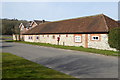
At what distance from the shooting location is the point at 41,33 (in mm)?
32562

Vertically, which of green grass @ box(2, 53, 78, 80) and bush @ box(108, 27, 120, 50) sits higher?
bush @ box(108, 27, 120, 50)

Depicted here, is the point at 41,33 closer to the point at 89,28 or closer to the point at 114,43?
the point at 89,28

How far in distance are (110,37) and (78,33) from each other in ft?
20.1

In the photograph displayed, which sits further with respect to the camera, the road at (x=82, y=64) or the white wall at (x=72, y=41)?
the white wall at (x=72, y=41)

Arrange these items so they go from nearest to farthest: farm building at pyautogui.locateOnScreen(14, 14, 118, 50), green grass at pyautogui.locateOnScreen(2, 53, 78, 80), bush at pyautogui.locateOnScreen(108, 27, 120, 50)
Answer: green grass at pyautogui.locateOnScreen(2, 53, 78, 80), bush at pyautogui.locateOnScreen(108, 27, 120, 50), farm building at pyautogui.locateOnScreen(14, 14, 118, 50)

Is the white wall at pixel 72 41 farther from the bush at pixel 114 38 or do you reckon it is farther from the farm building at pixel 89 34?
the bush at pixel 114 38

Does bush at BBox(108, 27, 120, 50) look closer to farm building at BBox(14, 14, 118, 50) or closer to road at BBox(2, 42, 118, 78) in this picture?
farm building at BBox(14, 14, 118, 50)

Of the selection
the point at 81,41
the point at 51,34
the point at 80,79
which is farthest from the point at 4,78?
the point at 51,34

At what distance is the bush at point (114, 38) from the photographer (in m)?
16.9

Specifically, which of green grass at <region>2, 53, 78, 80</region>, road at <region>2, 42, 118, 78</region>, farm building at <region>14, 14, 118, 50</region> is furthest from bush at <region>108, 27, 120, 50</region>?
green grass at <region>2, 53, 78, 80</region>

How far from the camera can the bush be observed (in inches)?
665

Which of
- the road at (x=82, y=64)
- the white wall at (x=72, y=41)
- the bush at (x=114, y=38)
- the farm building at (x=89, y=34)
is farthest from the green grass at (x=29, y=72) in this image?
the farm building at (x=89, y=34)

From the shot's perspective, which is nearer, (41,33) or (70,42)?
(70,42)

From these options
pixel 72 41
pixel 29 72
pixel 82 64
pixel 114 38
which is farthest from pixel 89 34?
pixel 29 72
